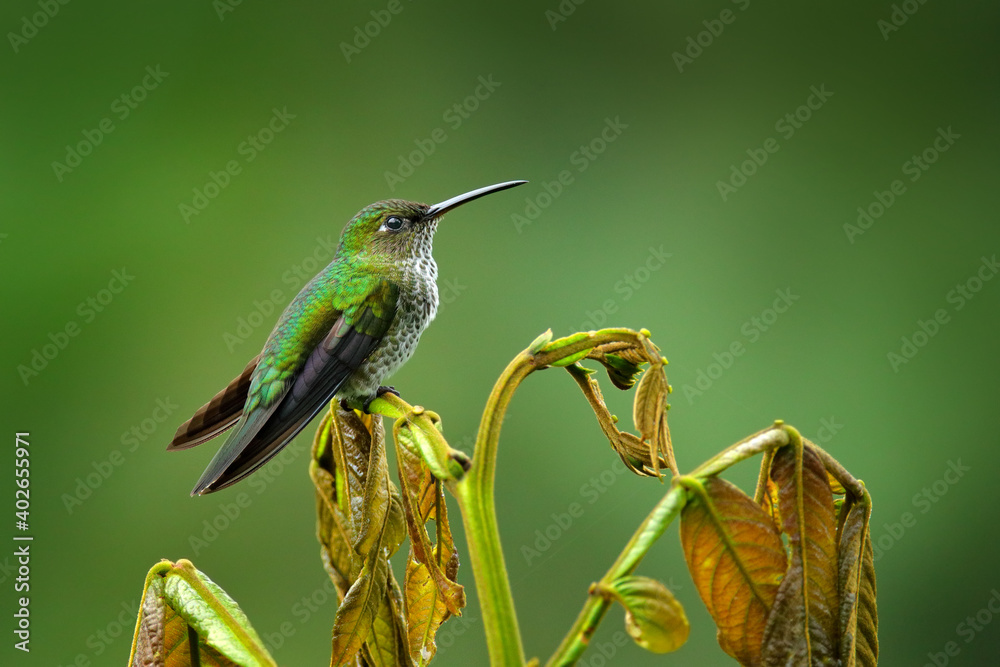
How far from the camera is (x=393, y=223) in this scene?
151 centimetres

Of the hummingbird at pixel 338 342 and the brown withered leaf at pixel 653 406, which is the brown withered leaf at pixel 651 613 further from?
the hummingbird at pixel 338 342

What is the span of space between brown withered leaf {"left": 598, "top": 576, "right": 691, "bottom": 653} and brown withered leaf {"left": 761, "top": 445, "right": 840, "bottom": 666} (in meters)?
0.12

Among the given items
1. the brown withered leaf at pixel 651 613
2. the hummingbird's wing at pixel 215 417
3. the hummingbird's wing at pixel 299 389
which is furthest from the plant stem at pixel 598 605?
the hummingbird's wing at pixel 215 417

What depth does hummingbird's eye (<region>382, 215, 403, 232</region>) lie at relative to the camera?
4.97 ft

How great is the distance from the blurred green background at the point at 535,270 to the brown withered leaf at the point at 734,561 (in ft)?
5.81

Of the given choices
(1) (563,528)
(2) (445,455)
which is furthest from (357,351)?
(1) (563,528)

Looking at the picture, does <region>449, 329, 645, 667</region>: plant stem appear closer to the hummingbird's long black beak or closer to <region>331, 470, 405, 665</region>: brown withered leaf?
<region>331, 470, 405, 665</region>: brown withered leaf

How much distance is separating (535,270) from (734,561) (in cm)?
234

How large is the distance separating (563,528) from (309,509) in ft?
2.69

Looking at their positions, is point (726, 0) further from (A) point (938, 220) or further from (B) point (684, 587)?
(B) point (684, 587)

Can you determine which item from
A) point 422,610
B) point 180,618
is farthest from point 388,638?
point 180,618

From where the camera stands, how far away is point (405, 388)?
2912 mm

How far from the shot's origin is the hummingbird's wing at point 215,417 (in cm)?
106

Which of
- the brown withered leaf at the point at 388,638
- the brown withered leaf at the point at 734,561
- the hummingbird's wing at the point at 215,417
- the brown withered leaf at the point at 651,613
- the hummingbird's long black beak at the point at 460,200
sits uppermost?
the hummingbird's long black beak at the point at 460,200
